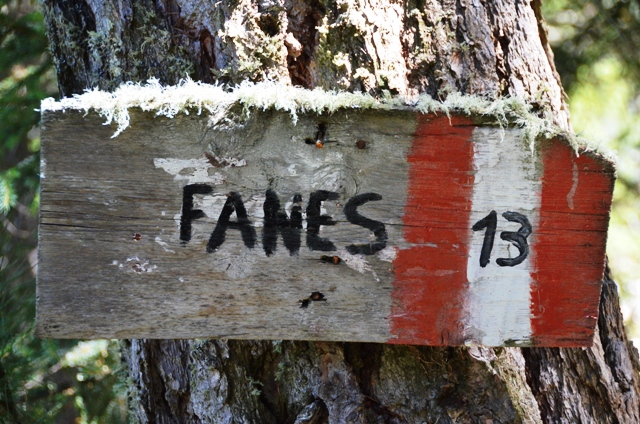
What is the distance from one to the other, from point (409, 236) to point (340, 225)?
6.8 inches

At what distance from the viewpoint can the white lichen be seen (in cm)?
126

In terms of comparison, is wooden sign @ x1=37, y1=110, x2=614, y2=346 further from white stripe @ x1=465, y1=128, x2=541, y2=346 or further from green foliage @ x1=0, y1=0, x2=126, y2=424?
green foliage @ x1=0, y1=0, x2=126, y2=424

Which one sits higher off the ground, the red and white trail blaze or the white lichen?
the white lichen

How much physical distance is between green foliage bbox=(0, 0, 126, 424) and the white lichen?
1.41m

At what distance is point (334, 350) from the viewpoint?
59.5 inches

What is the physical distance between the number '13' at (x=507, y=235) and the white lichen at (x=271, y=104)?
7.0 inches

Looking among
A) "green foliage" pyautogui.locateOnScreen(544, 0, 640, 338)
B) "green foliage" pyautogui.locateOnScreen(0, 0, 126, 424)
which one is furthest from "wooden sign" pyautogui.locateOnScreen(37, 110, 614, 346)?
"green foliage" pyautogui.locateOnScreen(544, 0, 640, 338)

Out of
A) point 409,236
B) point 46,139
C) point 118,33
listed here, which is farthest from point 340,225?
point 118,33

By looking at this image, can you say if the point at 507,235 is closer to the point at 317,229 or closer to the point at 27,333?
the point at 317,229

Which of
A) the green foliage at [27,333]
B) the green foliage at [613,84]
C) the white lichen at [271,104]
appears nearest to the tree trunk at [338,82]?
the white lichen at [271,104]

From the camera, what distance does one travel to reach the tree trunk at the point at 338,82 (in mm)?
1511

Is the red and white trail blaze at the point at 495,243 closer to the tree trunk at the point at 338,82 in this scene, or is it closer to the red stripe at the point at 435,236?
the red stripe at the point at 435,236

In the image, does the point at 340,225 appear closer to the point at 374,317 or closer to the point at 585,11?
the point at 374,317

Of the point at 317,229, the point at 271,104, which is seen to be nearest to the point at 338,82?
the point at 271,104
